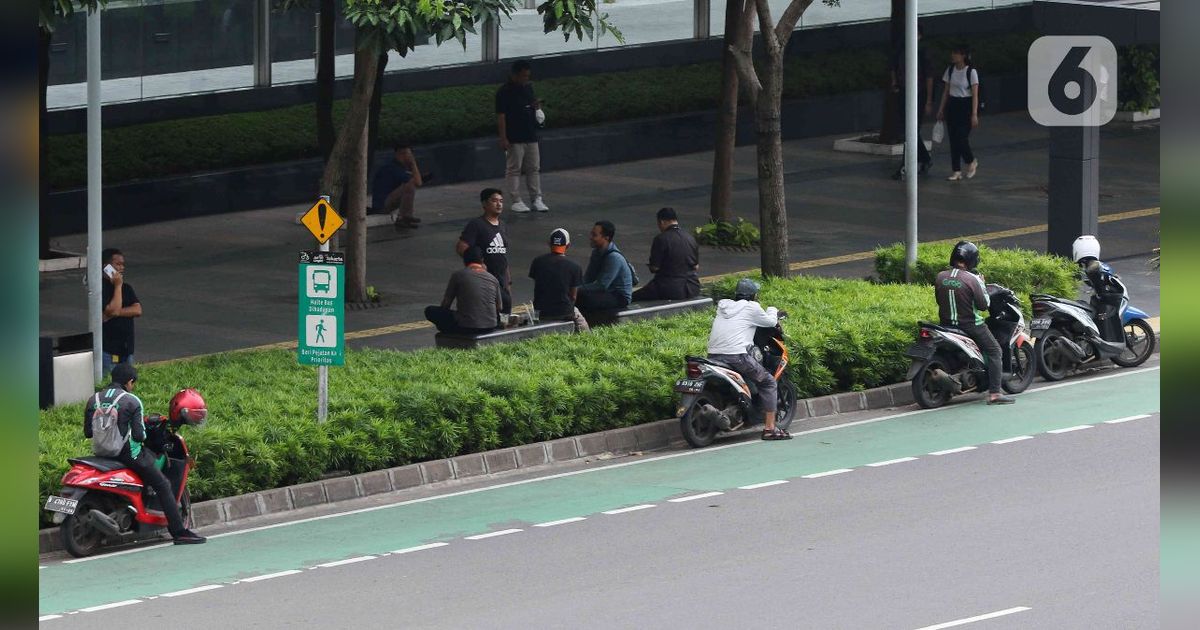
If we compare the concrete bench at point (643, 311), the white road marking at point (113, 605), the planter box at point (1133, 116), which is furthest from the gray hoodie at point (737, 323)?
the planter box at point (1133, 116)

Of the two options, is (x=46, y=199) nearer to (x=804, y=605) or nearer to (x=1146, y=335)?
(x=1146, y=335)

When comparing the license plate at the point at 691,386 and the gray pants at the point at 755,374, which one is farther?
the gray pants at the point at 755,374

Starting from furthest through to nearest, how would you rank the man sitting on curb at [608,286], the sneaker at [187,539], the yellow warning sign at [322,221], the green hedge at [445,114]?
1. the green hedge at [445,114]
2. the man sitting on curb at [608,286]
3. the yellow warning sign at [322,221]
4. the sneaker at [187,539]

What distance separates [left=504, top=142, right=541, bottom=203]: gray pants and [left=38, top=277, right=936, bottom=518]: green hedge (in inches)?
319

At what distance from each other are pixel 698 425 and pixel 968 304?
2.77 m

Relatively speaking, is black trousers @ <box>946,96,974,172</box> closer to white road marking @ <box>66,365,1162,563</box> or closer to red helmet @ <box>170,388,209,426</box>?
white road marking @ <box>66,365,1162,563</box>

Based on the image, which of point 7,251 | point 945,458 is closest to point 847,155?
point 945,458

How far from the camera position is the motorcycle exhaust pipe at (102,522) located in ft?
37.8

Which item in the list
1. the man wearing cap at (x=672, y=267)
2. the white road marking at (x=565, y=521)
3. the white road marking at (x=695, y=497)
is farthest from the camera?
the man wearing cap at (x=672, y=267)

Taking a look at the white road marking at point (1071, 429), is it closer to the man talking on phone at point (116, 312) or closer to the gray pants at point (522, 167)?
the man talking on phone at point (116, 312)

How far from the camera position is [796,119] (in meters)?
31.0

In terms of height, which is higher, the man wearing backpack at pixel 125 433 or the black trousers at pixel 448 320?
the black trousers at pixel 448 320

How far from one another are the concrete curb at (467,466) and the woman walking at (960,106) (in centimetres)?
1160

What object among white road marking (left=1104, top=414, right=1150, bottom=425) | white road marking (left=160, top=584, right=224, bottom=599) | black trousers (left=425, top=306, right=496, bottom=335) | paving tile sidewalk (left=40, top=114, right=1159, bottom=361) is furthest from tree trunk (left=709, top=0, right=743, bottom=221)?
white road marking (left=160, top=584, right=224, bottom=599)
